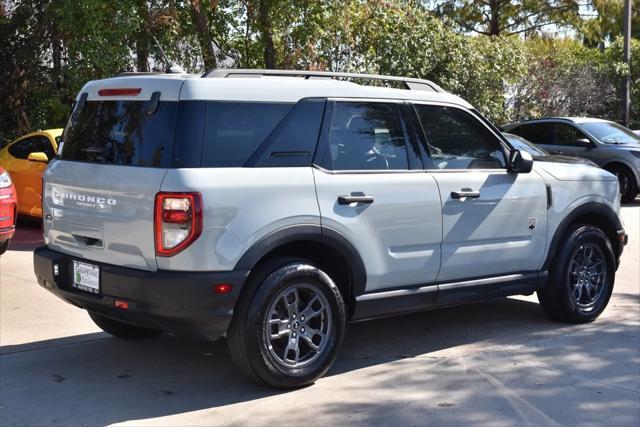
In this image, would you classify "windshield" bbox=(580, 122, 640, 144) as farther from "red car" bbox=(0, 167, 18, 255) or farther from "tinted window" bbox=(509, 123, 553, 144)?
"red car" bbox=(0, 167, 18, 255)

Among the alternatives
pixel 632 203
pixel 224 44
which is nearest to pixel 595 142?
pixel 632 203

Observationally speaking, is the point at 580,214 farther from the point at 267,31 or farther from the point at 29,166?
the point at 267,31

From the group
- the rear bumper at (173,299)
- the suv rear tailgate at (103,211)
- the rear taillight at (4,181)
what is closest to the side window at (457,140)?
the rear bumper at (173,299)

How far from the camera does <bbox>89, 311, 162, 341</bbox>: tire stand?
244 inches

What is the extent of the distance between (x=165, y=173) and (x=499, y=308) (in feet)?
12.5

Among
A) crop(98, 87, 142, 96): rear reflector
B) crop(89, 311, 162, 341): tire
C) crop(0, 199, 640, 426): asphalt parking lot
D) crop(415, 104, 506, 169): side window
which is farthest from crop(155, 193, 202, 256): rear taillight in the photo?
crop(415, 104, 506, 169): side window

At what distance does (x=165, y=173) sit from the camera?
4809mm

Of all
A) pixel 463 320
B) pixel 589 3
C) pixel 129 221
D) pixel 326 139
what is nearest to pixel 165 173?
pixel 129 221

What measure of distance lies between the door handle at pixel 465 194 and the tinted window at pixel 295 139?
1.13 m

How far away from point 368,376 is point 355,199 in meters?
1.16

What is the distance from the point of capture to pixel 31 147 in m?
11.6

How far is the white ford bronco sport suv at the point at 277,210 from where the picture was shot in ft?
15.9

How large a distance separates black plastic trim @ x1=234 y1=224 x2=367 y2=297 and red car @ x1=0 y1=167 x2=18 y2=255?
3.69m

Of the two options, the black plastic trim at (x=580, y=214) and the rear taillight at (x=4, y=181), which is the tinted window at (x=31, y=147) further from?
the black plastic trim at (x=580, y=214)
